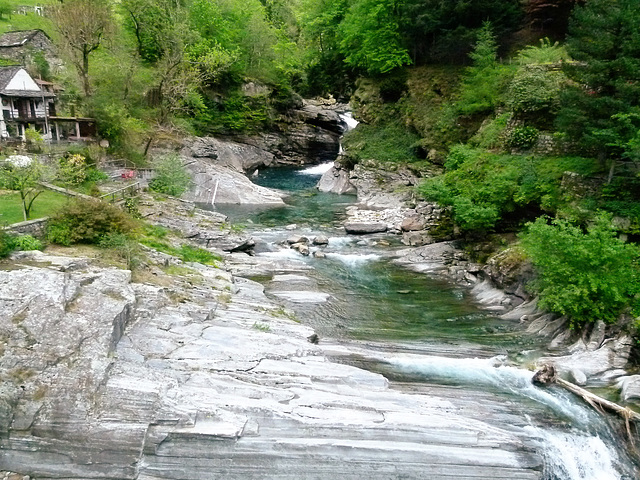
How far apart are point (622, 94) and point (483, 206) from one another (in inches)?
299

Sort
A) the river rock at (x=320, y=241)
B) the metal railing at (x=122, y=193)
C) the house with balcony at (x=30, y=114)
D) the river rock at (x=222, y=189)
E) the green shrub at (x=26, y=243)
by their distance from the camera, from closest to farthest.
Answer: the green shrub at (x=26, y=243) → the metal railing at (x=122, y=193) → the river rock at (x=320, y=241) → the house with balcony at (x=30, y=114) → the river rock at (x=222, y=189)

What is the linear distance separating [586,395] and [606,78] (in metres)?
14.3

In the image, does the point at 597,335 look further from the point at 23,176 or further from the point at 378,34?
the point at 378,34

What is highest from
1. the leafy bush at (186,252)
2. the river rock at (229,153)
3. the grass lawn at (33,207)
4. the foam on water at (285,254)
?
the grass lawn at (33,207)

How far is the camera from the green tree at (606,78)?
1959 centimetres

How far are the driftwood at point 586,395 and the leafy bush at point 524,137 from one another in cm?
1733

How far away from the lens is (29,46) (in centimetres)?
4544

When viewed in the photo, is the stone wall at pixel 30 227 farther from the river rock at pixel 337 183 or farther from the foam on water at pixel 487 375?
the river rock at pixel 337 183

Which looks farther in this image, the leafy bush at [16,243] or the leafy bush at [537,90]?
the leafy bush at [537,90]

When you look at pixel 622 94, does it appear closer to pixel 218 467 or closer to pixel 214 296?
pixel 214 296

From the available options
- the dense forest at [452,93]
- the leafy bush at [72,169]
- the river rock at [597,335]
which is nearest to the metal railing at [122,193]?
the leafy bush at [72,169]

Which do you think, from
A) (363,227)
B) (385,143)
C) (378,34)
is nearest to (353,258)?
(363,227)

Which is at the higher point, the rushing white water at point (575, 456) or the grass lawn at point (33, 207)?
the grass lawn at point (33, 207)

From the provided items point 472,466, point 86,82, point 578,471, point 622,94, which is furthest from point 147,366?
point 86,82
